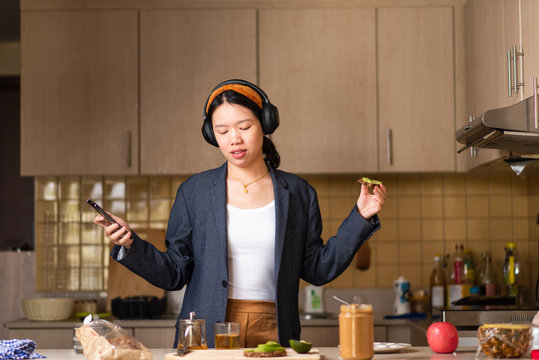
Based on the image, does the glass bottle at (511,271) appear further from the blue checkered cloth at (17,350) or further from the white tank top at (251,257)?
the blue checkered cloth at (17,350)

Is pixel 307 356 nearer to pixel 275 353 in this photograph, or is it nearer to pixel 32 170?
pixel 275 353

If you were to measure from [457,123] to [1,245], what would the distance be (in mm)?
3230

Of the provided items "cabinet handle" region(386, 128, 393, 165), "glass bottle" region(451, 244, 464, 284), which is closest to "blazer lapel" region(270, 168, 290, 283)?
"cabinet handle" region(386, 128, 393, 165)

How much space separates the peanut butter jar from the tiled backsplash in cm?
227

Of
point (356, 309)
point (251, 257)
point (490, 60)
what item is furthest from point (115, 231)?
point (490, 60)

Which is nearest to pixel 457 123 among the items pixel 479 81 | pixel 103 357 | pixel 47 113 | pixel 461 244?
pixel 479 81

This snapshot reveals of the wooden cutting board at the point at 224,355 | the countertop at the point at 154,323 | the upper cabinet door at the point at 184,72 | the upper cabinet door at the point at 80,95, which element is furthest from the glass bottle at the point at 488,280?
the wooden cutting board at the point at 224,355

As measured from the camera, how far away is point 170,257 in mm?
2133

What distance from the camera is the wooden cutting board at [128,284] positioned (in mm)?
3703

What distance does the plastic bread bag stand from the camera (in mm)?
1555

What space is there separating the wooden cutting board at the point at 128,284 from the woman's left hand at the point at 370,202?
196 cm

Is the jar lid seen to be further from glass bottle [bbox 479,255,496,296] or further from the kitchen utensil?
glass bottle [bbox 479,255,496,296]

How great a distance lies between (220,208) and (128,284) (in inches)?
71.3

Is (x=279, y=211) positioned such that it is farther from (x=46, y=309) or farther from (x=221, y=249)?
(x=46, y=309)
